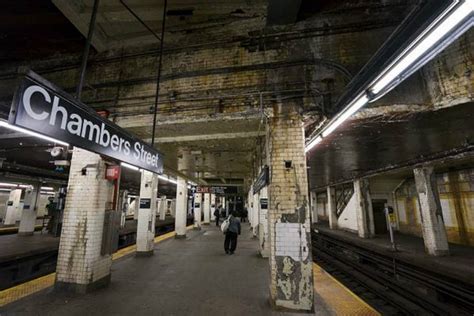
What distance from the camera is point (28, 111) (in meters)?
1.36

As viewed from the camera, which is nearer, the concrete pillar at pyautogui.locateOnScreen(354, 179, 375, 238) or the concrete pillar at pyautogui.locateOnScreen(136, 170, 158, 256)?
the concrete pillar at pyautogui.locateOnScreen(136, 170, 158, 256)

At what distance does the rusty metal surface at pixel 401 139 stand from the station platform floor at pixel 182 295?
10.7 feet

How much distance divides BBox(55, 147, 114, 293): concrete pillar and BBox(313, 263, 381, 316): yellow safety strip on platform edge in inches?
172

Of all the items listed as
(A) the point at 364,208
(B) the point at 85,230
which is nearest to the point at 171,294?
(B) the point at 85,230

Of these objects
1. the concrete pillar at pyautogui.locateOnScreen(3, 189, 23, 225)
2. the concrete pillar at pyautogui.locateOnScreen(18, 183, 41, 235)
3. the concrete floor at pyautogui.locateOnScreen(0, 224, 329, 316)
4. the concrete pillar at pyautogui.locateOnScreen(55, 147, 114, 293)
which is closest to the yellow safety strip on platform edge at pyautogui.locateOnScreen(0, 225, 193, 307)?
the concrete floor at pyautogui.locateOnScreen(0, 224, 329, 316)

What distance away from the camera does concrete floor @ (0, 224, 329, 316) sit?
369cm

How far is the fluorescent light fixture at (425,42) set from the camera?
4.39ft

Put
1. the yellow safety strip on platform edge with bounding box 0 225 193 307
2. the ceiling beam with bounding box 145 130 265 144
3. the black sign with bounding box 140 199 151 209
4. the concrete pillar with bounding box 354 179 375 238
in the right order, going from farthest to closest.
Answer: the concrete pillar with bounding box 354 179 375 238, the black sign with bounding box 140 199 151 209, the ceiling beam with bounding box 145 130 265 144, the yellow safety strip on platform edge with bounding box 0 225 193 307

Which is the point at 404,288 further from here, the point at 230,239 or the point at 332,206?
the point at 332,206

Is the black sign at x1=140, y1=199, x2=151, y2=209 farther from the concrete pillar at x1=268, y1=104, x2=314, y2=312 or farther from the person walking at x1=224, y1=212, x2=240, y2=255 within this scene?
the concrete pillar at x1=268, y1=104, x2=314, y2=312

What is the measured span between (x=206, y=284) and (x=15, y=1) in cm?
642

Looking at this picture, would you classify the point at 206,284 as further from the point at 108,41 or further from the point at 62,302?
the point at 108,41

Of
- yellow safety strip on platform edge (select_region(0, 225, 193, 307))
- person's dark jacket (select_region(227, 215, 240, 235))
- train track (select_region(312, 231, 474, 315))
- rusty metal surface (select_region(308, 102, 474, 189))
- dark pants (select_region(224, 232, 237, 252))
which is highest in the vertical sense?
rusty metal surface (select_region(308, 102, 474, 189))

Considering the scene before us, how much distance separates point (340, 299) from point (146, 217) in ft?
19.9
